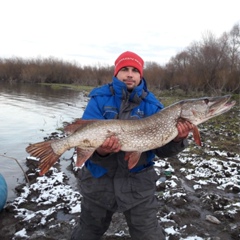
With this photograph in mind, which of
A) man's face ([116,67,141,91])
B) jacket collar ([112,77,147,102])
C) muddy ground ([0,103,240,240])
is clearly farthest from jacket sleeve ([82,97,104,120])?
muddy ground ([0,103,240,240])

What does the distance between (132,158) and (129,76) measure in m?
0.89

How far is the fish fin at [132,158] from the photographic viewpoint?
2.44 meters

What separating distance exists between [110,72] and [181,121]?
130ft

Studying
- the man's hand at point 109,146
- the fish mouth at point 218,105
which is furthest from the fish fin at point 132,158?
the fish mouth at point 218,105

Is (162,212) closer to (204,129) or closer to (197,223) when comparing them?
(197,223)

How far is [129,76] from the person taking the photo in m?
2.79

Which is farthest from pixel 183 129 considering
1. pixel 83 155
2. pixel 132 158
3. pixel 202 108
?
pixel 83 155

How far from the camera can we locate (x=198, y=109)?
2.75m

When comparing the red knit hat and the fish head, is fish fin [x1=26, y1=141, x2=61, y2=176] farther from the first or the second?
the fish head

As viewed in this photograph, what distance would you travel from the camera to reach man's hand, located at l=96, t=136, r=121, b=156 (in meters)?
2.50

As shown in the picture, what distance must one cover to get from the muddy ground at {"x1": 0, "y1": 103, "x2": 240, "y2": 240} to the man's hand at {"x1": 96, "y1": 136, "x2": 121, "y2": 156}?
1.35 metres

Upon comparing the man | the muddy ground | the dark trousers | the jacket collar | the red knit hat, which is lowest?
the muddy ground

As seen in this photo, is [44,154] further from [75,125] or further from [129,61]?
[129,61]

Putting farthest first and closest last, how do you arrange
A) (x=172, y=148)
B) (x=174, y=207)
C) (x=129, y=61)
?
(x=174, y=207), (x=129, y=61), (x=172, y=148)
